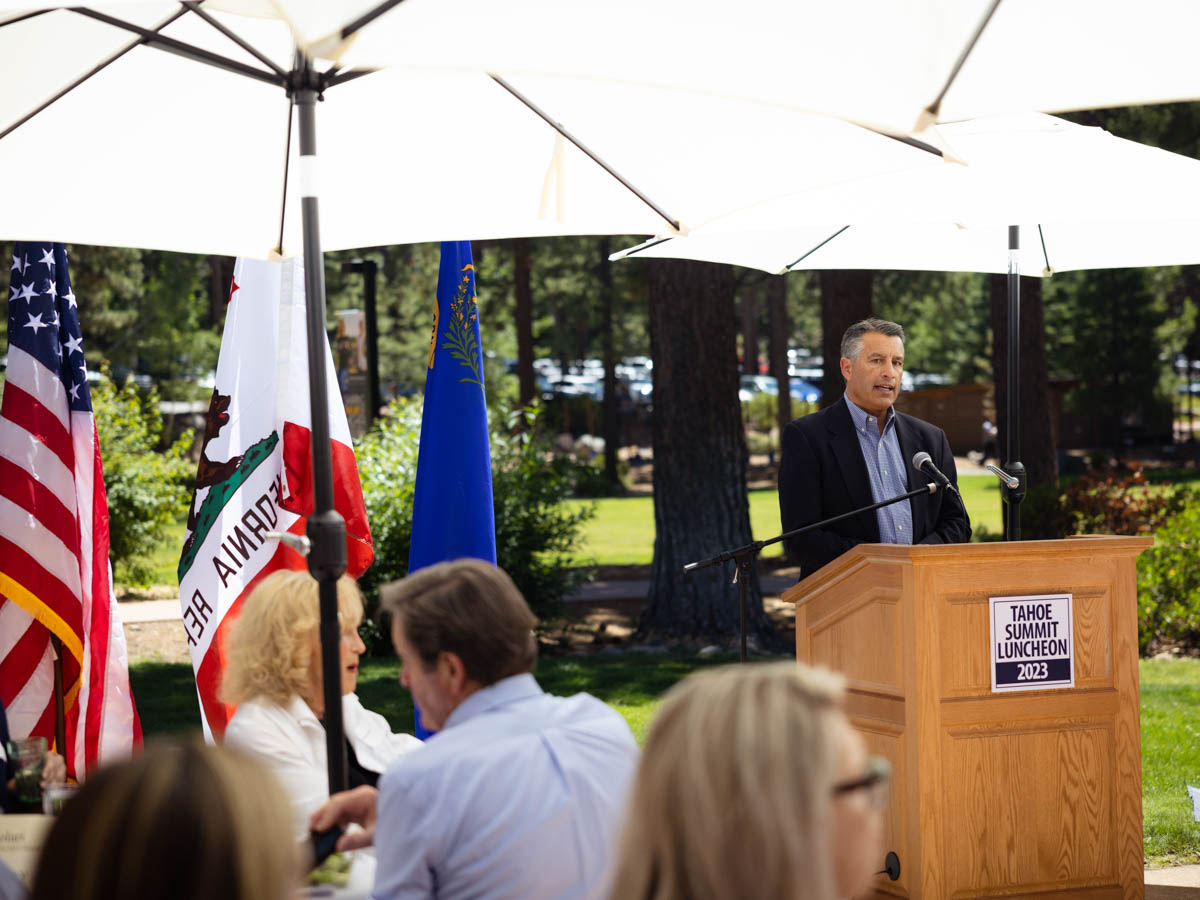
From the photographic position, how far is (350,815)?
2910mm

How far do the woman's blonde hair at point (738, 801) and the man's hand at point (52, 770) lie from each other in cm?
200

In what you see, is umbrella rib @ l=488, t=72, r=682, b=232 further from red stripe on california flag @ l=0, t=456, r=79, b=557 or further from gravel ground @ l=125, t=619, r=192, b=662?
gravel ground @ l=125, t=619, r=192, b=662

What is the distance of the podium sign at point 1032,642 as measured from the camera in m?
4.59

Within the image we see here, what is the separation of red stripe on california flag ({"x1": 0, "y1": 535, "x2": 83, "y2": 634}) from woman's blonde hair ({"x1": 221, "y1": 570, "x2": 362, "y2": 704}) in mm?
2083

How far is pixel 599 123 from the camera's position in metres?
4.41

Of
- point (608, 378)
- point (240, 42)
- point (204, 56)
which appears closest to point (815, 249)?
point (240, 42)

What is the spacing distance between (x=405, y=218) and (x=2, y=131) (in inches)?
51.6

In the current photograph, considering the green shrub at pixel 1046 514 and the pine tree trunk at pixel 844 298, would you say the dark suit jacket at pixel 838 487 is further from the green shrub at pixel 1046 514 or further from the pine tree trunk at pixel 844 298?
the green shrub at pixel 1046 514

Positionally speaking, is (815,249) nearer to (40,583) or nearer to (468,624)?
(40,583)

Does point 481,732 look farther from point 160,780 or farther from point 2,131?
point 2,131

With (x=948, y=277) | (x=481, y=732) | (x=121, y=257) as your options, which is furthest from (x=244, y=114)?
(x=948, y=277)

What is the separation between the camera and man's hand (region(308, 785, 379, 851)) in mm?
2900

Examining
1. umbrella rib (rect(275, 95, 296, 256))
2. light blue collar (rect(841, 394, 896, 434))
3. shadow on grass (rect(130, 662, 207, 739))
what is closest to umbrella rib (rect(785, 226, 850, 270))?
light blue collar (rect(841, 394, 896, 434))

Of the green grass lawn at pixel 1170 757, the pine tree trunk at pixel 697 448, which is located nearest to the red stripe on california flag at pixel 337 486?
the green grass lawn at pixel 1170 757
